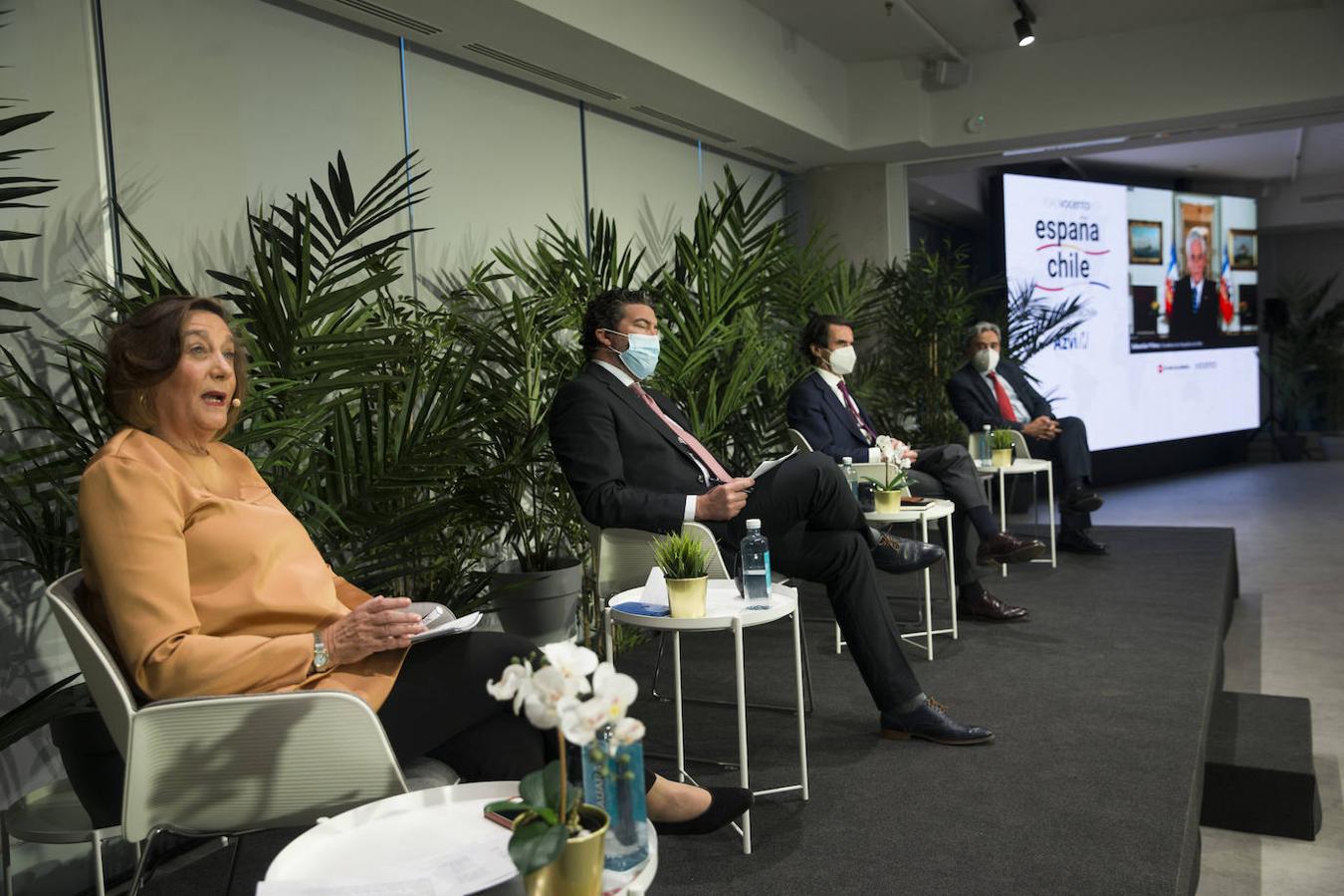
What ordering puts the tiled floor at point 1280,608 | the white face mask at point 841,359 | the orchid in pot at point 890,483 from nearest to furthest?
1. the tiled floor at point 1280,608
2. the orchid in pot at point 890,483
3. the white face mask at point 841,359

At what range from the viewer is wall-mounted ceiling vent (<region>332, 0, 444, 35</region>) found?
3.88 meters

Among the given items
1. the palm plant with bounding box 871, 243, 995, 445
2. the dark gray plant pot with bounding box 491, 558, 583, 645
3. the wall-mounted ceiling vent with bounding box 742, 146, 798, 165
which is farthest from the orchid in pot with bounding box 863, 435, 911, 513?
the wall-mounted ceiling vent with bounding box 742, 146, 798, 165

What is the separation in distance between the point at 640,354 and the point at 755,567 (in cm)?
113

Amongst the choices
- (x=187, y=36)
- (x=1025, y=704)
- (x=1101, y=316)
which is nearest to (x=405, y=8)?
(x=187, y=36)

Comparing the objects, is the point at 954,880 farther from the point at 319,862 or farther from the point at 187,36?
the point at 187,36

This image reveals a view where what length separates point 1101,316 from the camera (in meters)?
10.0

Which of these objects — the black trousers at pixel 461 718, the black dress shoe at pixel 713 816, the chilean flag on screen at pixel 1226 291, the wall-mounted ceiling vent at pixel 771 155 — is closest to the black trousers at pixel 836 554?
the black dress shoe at pixel 713 816

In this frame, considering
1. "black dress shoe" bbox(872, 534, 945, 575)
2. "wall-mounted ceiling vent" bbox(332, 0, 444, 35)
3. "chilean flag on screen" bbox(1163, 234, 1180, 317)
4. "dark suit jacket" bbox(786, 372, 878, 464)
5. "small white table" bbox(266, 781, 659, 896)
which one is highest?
"wall-mounted ceiling vent" bbox(332, 0, 444, 35)

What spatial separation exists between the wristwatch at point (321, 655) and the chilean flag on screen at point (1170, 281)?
1062 centimetres

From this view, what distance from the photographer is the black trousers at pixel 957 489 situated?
4.69m

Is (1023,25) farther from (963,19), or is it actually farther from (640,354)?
(640,354)

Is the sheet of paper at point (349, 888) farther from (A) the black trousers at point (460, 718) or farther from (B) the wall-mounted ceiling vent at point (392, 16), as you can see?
(B) the wall-mounted ceiling vent at point (392, 16)

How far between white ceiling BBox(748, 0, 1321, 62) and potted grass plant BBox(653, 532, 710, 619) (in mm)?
4551

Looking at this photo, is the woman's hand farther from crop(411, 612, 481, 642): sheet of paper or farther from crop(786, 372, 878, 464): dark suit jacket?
crop(786, 372, 878, 464): dark suit jacket
